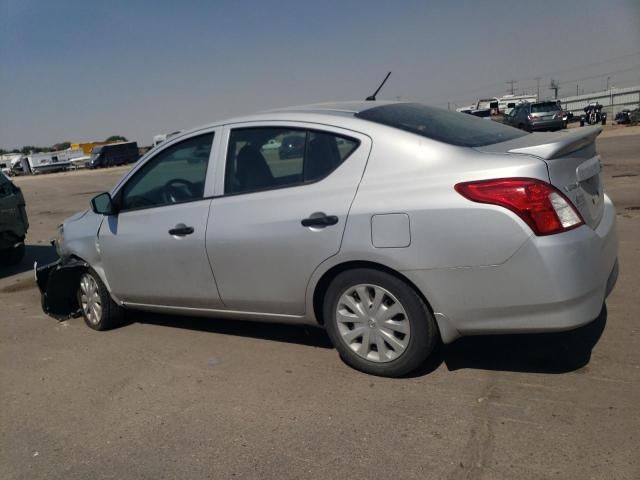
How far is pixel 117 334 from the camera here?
16.7ft

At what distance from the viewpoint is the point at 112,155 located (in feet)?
177

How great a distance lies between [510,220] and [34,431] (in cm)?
293

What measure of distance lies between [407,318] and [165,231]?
1931mm

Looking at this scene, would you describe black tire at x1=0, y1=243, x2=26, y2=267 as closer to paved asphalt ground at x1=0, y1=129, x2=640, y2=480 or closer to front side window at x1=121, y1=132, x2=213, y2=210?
paved asphalt ground at x1=0, y1=129, x2=640, y2=480

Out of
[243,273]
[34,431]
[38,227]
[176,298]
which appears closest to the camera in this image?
[34,431]

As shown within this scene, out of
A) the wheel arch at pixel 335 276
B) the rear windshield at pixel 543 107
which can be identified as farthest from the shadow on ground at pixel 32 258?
the rear windshield at pixel 543 107

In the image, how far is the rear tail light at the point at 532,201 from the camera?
299 cm

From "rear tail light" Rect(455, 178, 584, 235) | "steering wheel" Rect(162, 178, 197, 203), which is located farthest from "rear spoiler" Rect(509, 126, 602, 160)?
"steering wheel" Rect(162, 178, 197, 203)

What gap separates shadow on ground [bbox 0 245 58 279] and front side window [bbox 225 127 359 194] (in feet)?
18.2

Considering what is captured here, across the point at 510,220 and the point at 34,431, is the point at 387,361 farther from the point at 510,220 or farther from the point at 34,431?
the point at 34,431

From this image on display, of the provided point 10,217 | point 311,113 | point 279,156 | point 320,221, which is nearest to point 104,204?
point 279,156

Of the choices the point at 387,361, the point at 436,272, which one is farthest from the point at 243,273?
the point at 436,272

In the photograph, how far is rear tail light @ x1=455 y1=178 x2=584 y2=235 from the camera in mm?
2988

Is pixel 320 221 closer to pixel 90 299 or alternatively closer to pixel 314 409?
pixel 314 409
